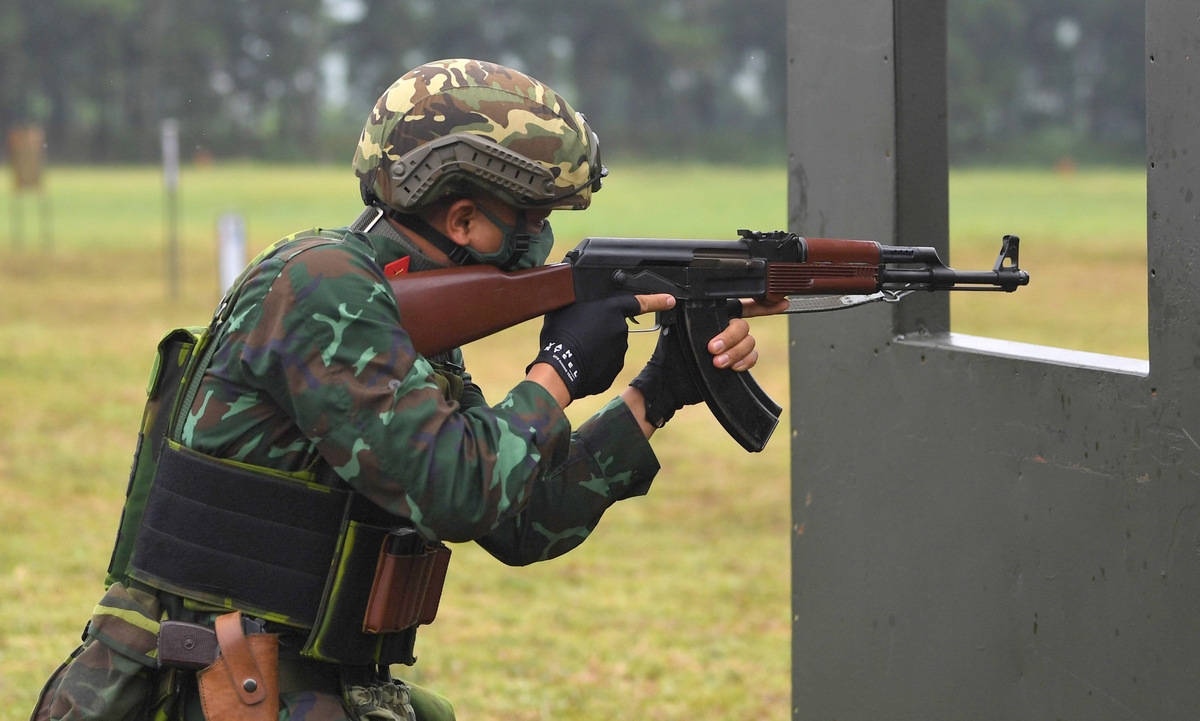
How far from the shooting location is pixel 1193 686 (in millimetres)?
2789

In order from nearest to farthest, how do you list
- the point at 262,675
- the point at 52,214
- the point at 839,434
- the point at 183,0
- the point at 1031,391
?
the point at 262,675, the point at 1031,391, the point at 839,434, the point at 52,214, the point at 183,0

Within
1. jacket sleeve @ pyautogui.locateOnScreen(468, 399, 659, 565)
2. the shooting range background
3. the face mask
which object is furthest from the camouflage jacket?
the shooting range background

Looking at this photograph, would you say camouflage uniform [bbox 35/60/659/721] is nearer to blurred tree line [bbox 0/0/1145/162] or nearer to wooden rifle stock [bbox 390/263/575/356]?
wooden rifle stock [bbox 390/263/575/356]

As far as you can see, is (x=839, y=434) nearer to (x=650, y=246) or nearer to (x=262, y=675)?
(x=650, y=246)

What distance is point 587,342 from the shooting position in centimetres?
243

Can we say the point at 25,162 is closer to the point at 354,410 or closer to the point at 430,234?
the point at 430,234

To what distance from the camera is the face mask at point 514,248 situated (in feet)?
8.07

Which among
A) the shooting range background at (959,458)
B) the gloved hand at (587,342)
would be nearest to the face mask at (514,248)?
the gloved hand at (587,342)

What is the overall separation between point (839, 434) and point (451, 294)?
1.61 m

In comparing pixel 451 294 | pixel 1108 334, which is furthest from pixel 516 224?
pixel 1108 334

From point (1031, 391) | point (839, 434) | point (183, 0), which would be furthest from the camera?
point (183, 0)

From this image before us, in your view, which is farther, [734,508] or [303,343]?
[734,508]

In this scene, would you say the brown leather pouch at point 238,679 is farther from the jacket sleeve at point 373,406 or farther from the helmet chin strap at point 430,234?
the helmet chin strap at point 430,234

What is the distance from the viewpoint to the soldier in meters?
2.15
